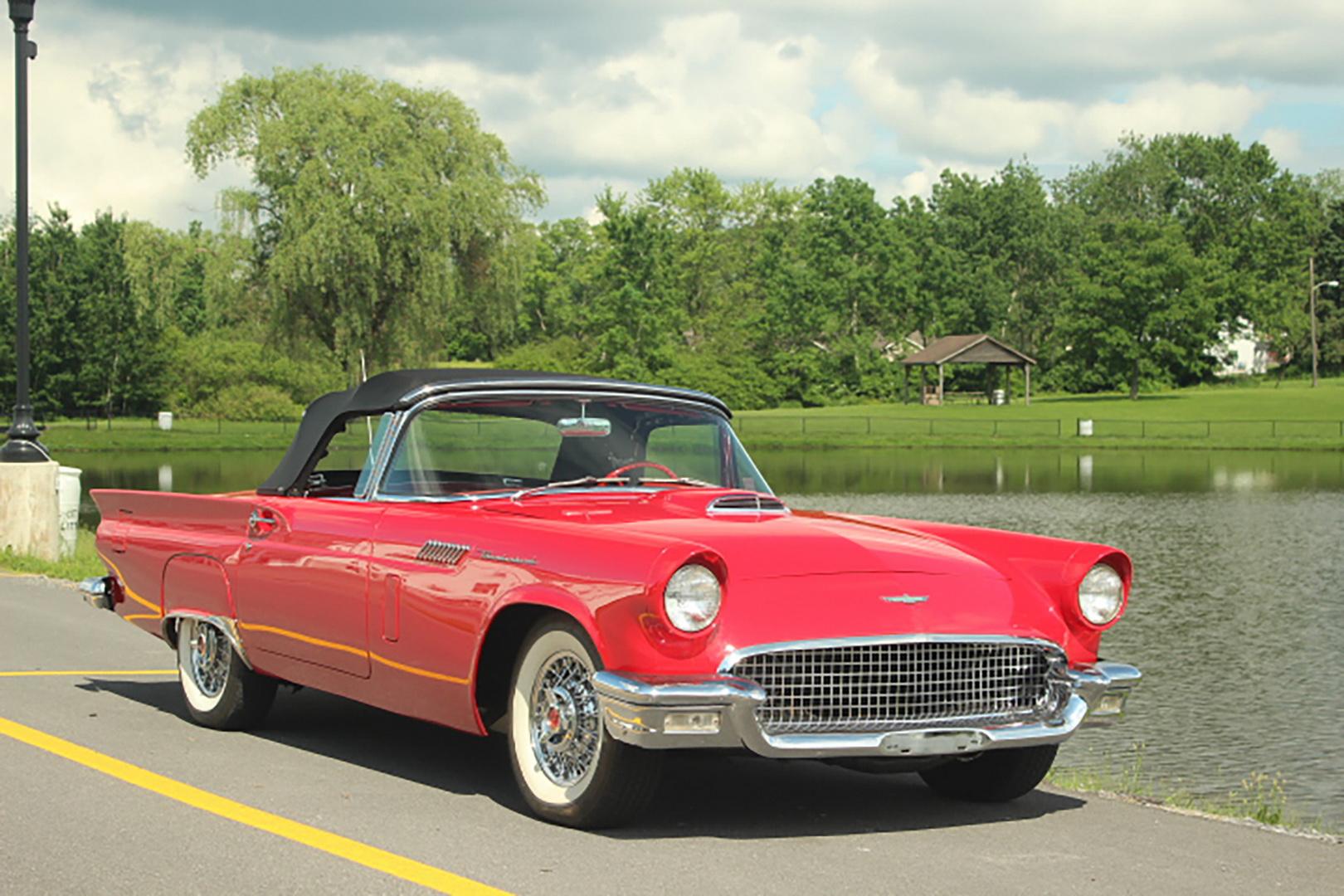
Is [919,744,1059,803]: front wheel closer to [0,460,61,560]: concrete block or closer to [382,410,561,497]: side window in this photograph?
[382,410,561,497]: side window

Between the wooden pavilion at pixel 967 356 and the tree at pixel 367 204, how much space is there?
39.5m

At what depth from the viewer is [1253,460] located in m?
57.6

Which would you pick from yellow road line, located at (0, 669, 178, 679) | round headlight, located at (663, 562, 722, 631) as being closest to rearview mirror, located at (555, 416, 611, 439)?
round headlight, located at (663, 562, 722, 631)

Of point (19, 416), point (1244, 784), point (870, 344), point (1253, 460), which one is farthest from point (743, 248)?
point (1244, 784)

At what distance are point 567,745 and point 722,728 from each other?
2.38 ft

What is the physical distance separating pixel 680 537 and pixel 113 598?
4362 millimetres

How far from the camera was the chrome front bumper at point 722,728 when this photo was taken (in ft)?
18.0

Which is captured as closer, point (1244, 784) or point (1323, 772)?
point (1244, 784)

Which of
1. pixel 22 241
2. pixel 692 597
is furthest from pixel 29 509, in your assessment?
pixel 692 597

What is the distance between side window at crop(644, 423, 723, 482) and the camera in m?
7.67

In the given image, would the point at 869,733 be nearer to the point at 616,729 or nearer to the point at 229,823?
the point at 616,729

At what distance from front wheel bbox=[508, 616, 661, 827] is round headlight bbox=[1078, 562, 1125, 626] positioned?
6.12 feet

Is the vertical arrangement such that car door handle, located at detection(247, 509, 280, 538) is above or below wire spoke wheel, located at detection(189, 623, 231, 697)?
above

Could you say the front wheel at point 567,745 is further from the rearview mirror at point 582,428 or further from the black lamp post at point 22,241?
the black lamp post at point 22,241
